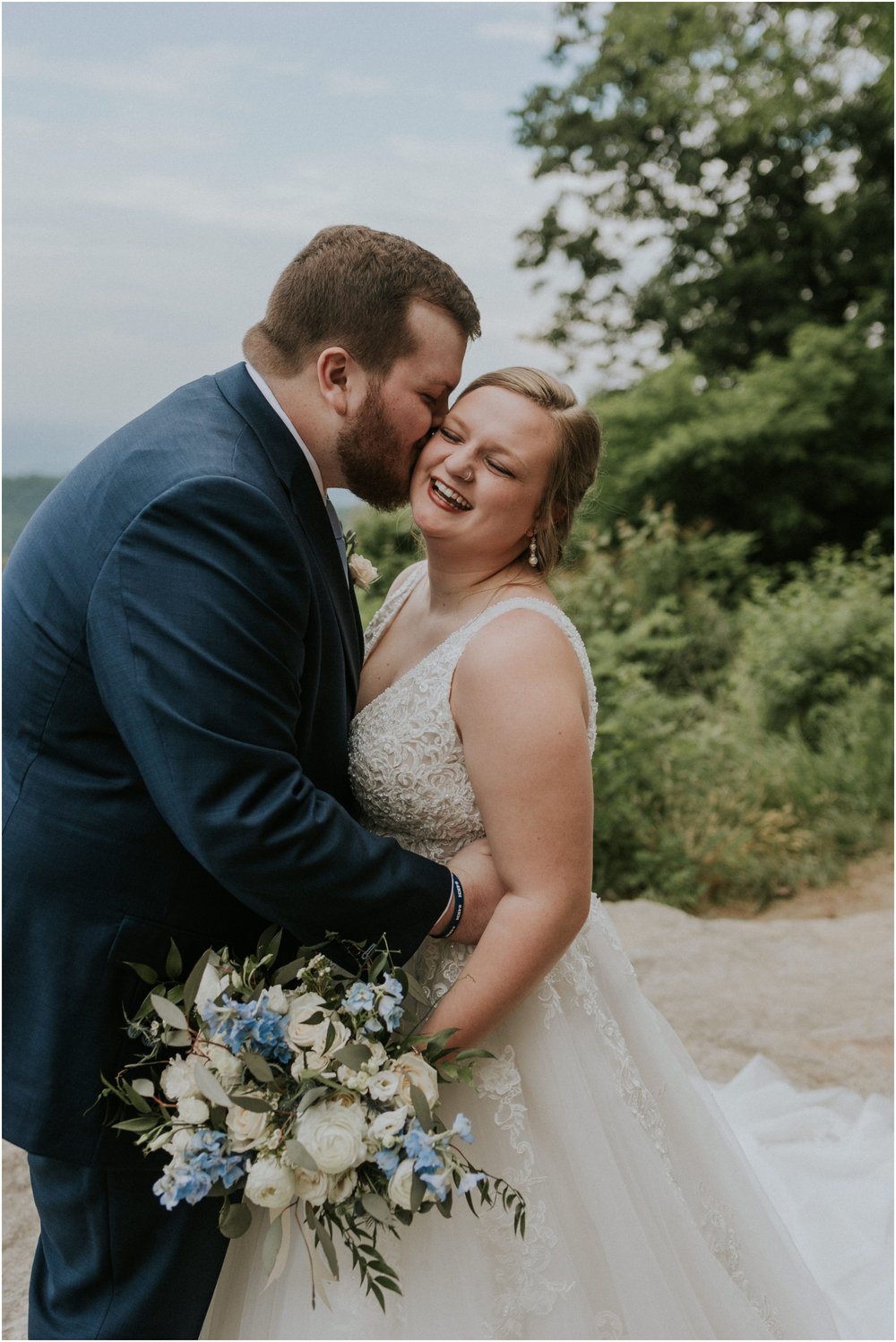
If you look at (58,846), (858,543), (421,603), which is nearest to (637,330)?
(858,543)

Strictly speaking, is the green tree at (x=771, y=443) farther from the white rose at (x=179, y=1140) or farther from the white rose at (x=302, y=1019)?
the white rose at (x=179, y=1140)

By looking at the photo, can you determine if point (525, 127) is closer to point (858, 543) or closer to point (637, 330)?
point (637, 330)

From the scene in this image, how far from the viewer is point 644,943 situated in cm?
542

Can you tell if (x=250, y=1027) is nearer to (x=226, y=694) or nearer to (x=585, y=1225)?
(x=226, y=694)

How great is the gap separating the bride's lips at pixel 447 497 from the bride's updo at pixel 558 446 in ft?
0.60

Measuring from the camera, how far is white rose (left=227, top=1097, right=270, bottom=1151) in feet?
5.70

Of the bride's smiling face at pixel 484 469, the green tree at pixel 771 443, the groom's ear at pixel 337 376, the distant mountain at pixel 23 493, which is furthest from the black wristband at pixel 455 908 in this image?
the green tree at pixel 771 443

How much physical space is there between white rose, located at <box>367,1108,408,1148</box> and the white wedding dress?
0.49 m

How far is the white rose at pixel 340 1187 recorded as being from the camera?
1.73 metres

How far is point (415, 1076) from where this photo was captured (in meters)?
1.81

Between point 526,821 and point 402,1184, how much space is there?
2.22 feet

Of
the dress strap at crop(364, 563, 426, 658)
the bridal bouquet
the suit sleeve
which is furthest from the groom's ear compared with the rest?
the bridal bouquet

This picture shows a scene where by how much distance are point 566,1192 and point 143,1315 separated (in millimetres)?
828

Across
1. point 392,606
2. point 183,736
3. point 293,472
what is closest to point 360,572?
point 392,606
